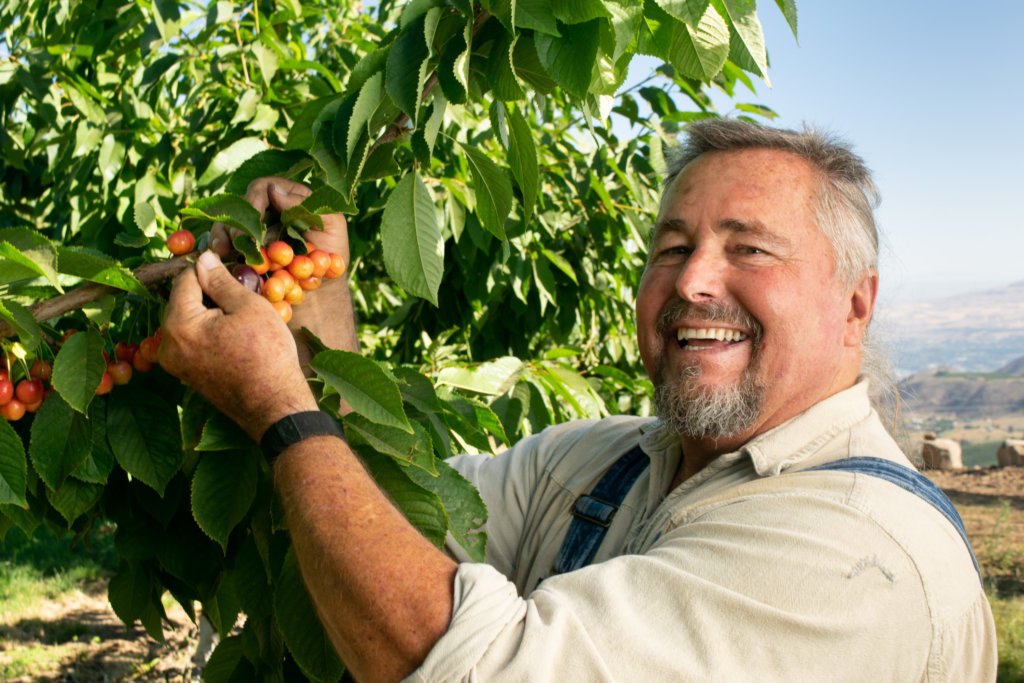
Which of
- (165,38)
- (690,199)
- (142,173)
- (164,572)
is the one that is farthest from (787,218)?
(142,173)

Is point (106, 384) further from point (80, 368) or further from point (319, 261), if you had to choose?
point (319, 261)

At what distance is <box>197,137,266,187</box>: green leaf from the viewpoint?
1.87m

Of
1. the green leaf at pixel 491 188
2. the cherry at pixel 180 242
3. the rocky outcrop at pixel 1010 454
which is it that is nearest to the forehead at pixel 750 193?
the green leaf at pixel 491 188

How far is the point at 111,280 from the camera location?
1077 mm

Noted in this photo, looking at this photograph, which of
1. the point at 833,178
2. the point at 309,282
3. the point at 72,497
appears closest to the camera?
the point at 72,497

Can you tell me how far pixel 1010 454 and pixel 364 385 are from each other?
494 inches

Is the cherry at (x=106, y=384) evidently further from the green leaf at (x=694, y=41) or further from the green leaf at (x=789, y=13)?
the green leaf at (x=789, y=13)

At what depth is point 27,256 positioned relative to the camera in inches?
42.8

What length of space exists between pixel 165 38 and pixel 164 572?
132 centimetres

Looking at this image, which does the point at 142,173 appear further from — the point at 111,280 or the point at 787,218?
the point at 787,218

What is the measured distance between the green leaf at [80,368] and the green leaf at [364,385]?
11.3 inches

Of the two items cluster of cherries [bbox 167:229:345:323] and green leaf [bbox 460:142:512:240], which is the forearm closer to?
cluster of cherries [bbox 167:229:345:323]

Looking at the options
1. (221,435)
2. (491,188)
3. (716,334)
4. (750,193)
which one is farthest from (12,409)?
(750,193)

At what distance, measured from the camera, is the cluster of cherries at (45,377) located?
3.77ft
